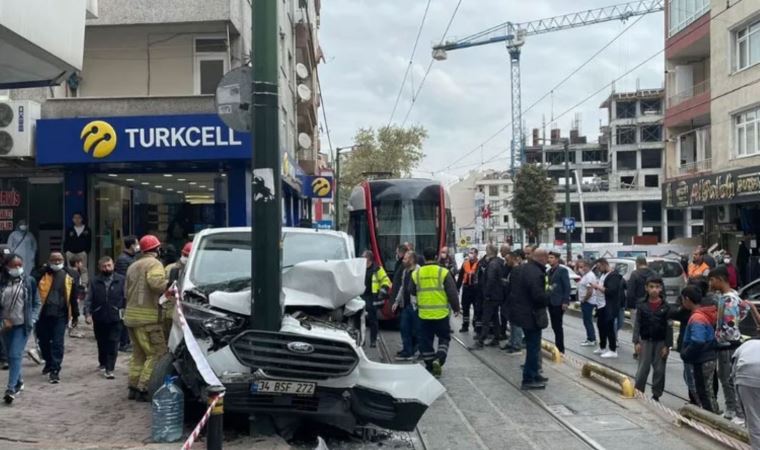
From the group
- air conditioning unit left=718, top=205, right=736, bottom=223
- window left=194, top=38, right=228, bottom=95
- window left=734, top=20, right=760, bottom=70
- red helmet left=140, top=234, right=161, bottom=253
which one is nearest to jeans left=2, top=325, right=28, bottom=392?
red helmet left=140, top=234, right=161, bottom=253

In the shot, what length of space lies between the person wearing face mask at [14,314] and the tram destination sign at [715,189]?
72.5ft

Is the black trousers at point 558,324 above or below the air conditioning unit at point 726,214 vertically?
below

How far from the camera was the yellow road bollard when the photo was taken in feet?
30.5

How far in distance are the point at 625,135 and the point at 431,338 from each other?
3437 inches

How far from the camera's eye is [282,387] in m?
6.71

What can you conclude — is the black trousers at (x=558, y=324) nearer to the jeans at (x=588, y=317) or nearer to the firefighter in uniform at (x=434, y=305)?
the jeans at (x=588, y=317)

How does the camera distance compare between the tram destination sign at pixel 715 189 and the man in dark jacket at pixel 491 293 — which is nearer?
the man in dark jacket at pixel 491 293

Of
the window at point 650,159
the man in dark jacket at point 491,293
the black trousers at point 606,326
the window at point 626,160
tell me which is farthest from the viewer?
the window at point 626,160

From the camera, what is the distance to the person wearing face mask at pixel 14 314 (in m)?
8.38

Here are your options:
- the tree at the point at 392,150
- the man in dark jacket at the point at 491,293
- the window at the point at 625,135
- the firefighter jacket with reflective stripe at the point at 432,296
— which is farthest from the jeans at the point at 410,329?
the window at the point at 625,135

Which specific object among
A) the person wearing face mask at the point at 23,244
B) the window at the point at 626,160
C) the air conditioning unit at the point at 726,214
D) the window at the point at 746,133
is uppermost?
the window at the point at 626,160

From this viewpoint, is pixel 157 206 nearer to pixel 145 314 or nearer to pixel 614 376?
pixel 145 314

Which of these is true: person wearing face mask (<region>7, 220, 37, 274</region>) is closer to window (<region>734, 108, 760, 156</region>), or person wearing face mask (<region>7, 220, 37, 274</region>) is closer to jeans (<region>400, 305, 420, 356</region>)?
jeans (<region>400, 305, 420, 356</region>)

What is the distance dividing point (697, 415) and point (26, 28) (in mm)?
7574
